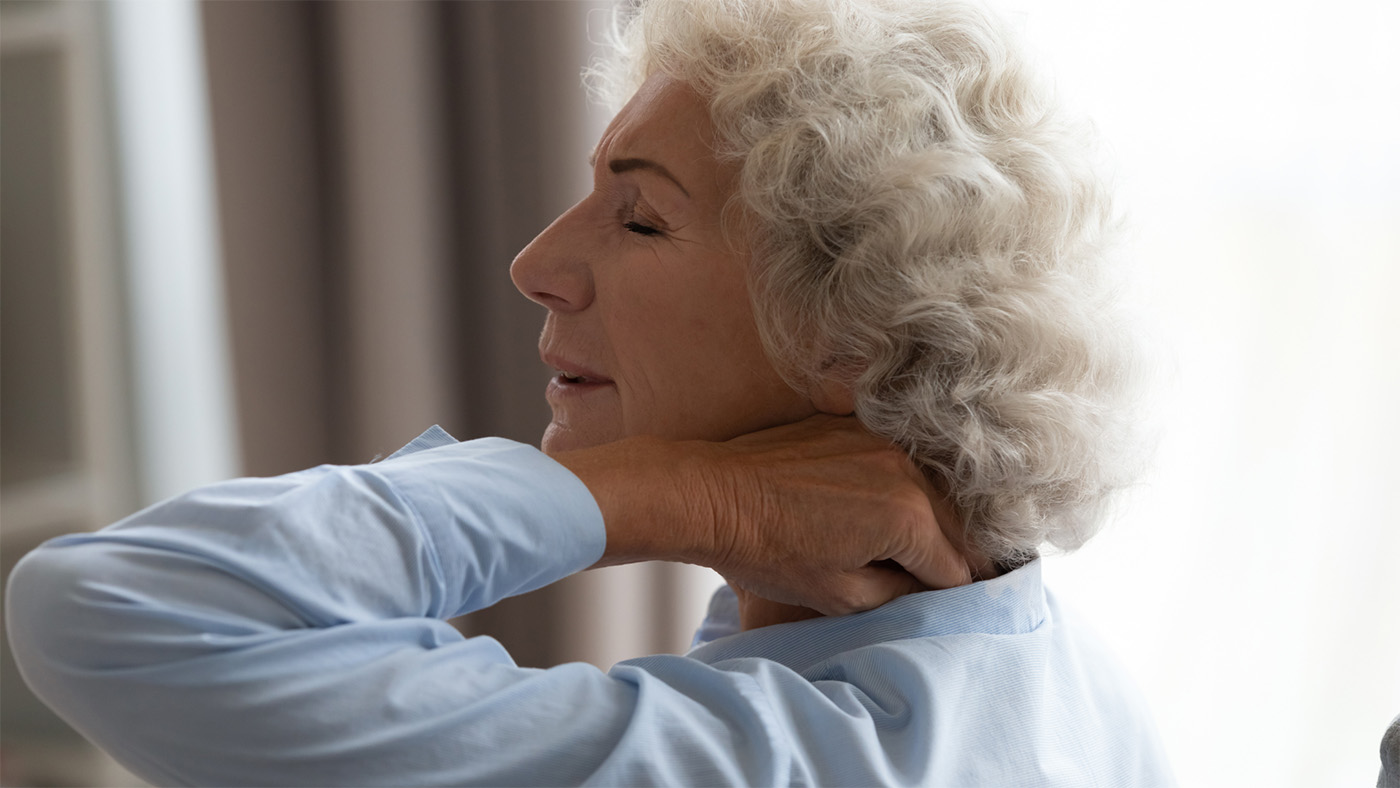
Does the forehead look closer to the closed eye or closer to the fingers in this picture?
the closed eye

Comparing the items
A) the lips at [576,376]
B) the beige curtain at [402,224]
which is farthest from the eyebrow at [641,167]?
the beige curtain at [402,224]

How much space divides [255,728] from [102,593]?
124 millimetres

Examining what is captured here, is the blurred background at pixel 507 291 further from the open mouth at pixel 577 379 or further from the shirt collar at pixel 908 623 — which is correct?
the open mouth at pixel 577 379

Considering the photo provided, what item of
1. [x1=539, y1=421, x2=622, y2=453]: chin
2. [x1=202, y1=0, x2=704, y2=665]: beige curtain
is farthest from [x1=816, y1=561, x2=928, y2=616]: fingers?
[x1=202, y1=0, x2=704, y2=665]: beige curtain

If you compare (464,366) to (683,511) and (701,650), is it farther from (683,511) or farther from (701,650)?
(683,511)

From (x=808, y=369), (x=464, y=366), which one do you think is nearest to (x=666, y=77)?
(x=808, y=369)

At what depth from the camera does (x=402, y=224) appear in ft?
6.27

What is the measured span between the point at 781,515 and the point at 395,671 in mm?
328

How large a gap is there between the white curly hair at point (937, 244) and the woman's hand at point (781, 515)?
0.21 feet

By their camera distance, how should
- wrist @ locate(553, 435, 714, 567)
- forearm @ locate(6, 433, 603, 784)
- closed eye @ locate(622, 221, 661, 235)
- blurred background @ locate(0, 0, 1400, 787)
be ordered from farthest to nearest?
blurred background @ locate(0, 0, 1400, 787)
closed eye @ locate(622, 221, 661, 235)
wrist @ locate(553, 435, 714, 567)
forearm @ locate(6, 433, 603, 784)

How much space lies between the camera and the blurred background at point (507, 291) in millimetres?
1360

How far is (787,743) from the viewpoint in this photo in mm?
687

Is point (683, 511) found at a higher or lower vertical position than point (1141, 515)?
higher

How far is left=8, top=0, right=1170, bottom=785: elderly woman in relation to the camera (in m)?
0.61
